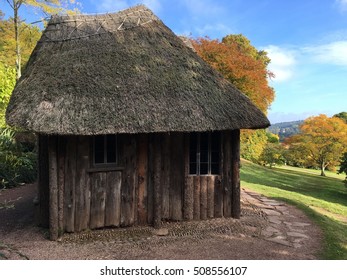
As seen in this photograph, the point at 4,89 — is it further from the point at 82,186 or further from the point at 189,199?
the point at 189,199

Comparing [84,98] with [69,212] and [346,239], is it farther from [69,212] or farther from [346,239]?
[346,239]

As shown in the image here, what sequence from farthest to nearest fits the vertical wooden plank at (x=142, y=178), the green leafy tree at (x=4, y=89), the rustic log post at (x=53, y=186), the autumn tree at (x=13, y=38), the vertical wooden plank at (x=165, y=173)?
the autumn tree at (x=13, y=38)
the green leafy tree at (x=4, y=89)
the vertical wooden plank at (x=165, y=173)
the vertical wooden plank at (x=142, y=178)
the rustic log post at (x=53, y=186)

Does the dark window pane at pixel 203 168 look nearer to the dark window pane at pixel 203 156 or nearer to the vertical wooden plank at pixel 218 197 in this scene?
the dark window pane at pixel 203 156

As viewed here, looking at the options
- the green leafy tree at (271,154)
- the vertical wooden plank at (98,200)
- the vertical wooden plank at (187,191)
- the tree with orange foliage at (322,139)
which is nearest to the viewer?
the vertical wooden plank at (98,200)

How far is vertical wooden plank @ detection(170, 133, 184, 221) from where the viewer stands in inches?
330

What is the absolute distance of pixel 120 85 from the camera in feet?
25.0

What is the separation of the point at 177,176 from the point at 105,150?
2135 mm

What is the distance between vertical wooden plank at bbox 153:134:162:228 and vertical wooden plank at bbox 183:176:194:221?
33.6 inches

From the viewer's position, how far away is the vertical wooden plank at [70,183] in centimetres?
745

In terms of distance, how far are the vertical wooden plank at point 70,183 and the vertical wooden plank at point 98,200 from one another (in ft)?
1.53

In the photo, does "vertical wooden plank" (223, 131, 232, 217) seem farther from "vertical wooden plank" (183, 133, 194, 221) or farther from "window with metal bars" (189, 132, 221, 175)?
"vertical wooden plank" (183, 133, 194, 221)

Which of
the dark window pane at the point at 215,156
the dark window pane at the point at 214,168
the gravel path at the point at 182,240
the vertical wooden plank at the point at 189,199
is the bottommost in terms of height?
the gravel path at the point at 182,240

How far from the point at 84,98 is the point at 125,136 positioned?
4.66ft

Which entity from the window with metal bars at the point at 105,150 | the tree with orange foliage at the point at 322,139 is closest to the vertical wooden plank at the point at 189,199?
the window with metal bars at the point at 105,150
